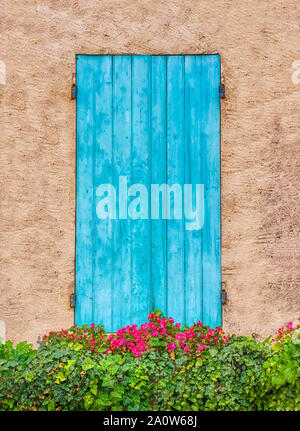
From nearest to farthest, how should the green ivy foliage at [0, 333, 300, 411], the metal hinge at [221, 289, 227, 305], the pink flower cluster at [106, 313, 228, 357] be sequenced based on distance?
the green ivy foliage at [0, 333, 300, 411] < the pink flower cluster at [106, 313, 228, 357] < the metal hinge at [221, 289, 227, 305]

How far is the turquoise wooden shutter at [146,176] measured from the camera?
3877 mm

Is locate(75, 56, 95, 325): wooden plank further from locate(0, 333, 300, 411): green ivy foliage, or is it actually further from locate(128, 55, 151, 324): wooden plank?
locate(0, 333, 300, 411): green ivy foliage

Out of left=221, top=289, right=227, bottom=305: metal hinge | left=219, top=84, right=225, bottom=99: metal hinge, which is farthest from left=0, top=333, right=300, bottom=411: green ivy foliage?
left=219, top=84, right=225, bottom=99: metal hinge

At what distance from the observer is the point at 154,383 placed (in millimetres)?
2922

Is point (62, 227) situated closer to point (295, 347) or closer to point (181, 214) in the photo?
point (181, 214)

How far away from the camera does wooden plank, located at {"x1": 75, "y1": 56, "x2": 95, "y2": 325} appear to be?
3883mm

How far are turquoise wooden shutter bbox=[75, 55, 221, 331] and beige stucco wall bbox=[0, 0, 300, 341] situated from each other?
0.10 metres

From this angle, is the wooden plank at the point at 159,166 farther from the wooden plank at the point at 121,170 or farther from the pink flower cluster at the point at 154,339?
the pink flower cluster at the point at 154,339

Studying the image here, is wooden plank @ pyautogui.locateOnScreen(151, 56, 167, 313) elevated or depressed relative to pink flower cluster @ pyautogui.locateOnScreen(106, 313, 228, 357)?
elevated

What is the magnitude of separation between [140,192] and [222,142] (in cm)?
76

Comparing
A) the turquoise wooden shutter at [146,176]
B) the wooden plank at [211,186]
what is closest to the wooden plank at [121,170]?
the turquoise wooden shutter at [146,176]

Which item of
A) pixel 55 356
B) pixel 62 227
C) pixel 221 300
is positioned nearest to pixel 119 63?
pixel 62 227

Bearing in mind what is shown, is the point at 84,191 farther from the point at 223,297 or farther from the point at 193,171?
the point at 223,297

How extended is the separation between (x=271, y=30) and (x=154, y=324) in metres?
2.47
